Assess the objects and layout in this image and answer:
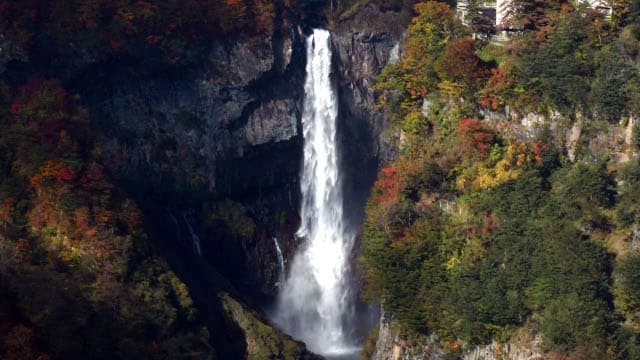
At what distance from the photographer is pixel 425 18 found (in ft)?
196

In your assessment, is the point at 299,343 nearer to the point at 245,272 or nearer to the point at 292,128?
the point at 245,272

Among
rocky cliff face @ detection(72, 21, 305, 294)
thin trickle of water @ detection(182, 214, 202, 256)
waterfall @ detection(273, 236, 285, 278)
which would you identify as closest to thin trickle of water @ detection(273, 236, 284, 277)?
waterfall @ detection(273, 236, 285, 278)

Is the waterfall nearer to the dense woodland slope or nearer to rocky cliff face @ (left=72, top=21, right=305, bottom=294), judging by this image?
rocky cliff face @ (left=72, top=21, right=305, bottom=294)

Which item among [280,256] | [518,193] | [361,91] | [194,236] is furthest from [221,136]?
[518,193]

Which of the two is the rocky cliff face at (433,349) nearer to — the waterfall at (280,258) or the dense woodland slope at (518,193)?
the dense woodland slope at (518,193)

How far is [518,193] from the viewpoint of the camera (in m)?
51.1

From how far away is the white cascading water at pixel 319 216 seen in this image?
6506 centimetres

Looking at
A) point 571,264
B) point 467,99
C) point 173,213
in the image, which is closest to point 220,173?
point 173,213

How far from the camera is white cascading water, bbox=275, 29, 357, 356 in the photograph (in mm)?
65062

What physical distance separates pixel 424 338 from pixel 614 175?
11.0 meters

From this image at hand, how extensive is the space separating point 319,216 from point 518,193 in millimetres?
17586

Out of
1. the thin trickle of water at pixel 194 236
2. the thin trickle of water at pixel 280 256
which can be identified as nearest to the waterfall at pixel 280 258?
the thin trickle of water at pixel 280 256

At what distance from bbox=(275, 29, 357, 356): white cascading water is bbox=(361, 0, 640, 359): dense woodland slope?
27.5 ft

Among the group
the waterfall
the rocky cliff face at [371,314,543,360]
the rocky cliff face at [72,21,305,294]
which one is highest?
the rocky cliff face at [72,21,305,294]
